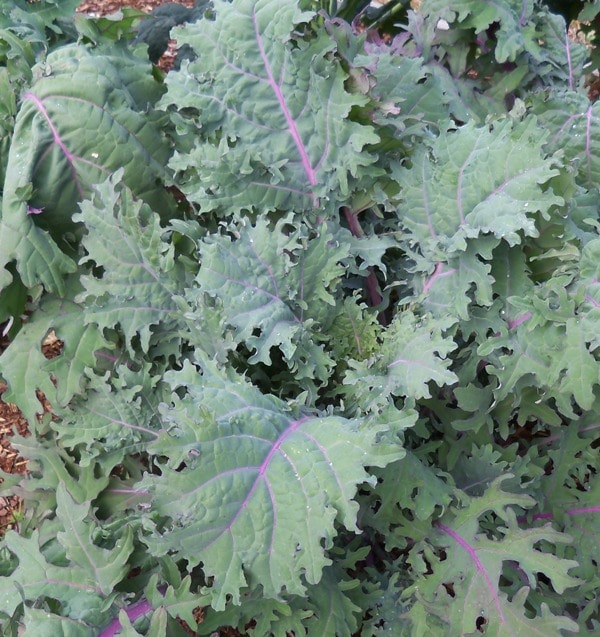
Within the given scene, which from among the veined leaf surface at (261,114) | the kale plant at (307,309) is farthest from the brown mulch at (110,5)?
the veined leaf surface at (261,114)

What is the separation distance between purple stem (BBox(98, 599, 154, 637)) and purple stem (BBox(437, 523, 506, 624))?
2.16 ft

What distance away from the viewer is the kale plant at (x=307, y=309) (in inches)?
52.9

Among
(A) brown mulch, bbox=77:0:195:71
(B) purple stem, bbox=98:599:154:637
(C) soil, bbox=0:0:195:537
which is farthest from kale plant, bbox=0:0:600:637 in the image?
(A) brown mulch, bbox=77:0:195:71

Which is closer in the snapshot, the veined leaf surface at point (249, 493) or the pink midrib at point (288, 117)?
the veined leaf surface at point (249, 493)

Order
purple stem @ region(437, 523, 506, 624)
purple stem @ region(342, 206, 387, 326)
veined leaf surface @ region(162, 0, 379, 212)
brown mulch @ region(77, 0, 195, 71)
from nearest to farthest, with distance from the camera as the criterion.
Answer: purple stem @ region(437, 523, 506, 624) → veined leaf surface @ region(162, 0, 379, 212) → purple stem @ region(342, 206, 387, 326) → brown mulch @ region(77, 0, 195, 71)

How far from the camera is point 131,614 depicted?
1378 millimetres

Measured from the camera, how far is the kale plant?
1.34 m

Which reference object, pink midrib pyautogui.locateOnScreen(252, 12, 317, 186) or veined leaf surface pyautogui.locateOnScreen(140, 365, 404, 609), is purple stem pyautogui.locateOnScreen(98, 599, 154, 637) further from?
pink midrib pyautogui.locateOnScreen(252, 12, 317, 186)

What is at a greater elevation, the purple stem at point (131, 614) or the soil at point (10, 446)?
the purple stem at point (131, 614)

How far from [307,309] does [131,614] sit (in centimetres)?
74

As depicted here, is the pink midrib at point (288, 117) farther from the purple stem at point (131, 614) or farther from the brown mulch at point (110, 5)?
the brown mulch at point (110, 5)

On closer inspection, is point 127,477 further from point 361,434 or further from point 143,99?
point 143,99

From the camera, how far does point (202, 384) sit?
1.21 metres

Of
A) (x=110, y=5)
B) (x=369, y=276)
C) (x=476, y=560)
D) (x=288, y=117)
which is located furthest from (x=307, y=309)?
(x=110, y=5)
